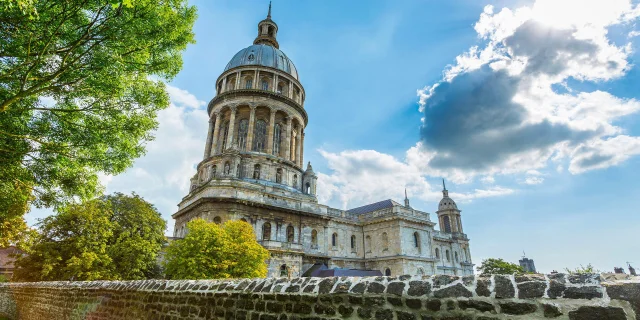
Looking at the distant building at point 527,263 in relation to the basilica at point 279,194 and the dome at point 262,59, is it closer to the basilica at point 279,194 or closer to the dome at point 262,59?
the basilica at point 279,194

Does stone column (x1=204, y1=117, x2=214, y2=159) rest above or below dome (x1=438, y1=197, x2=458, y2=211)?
above

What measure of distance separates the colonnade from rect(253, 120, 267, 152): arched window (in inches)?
16.0

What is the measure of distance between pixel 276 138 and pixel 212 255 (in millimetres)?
21819

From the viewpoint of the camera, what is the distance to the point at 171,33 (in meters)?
9.42

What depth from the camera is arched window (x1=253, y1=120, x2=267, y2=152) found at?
1503 inches

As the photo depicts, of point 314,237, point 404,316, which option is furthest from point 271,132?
point 404,316

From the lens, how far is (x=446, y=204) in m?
59.5

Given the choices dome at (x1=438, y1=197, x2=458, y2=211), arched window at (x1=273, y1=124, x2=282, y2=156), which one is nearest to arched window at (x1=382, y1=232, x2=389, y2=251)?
arched window at (x1=273, y1=124, x2=282, y2=156)

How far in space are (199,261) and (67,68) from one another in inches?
537

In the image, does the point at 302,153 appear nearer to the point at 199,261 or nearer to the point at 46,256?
the point at 199,261

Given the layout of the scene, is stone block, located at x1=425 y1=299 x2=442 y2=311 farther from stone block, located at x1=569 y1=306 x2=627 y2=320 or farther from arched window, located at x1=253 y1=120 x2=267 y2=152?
arched window, located at x1=253 y1=120 x2=267 y2=152

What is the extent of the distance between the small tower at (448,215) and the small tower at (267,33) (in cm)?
4098

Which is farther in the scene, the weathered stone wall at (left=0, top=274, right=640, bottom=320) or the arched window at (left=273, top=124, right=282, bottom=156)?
the arched window at (left=273, top=124, right=282, bottom=156)

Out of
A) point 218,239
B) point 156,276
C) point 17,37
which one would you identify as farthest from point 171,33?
point 156,276
